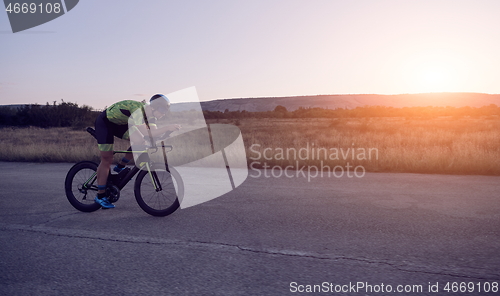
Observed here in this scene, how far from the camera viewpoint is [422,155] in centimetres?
1121

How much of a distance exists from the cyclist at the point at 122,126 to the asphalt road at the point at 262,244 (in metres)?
0.58

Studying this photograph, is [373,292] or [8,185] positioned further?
[8,185]

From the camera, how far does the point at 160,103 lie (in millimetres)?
5305

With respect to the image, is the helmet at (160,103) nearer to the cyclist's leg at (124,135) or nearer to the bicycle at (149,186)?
the bicycle at (149,186)

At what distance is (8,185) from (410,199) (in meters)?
8.17

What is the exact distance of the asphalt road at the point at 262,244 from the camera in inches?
131

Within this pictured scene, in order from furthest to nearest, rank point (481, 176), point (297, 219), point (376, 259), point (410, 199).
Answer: point (481, 176), point (410, 199), point (297, 219), point (376, 259)

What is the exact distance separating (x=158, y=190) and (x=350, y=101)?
13490 centimetres

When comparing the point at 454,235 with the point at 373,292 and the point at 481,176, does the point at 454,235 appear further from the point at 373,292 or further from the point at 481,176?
the point at 481,176

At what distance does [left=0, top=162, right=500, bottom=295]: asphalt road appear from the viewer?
3326mm

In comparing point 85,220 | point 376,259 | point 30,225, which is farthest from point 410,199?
point 30,225

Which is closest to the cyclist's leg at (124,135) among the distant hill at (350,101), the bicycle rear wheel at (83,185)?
the bicycle rear wheel at (83,185)

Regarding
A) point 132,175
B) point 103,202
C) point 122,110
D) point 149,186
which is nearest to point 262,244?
point 149,186

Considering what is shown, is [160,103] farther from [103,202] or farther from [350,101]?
[350,101]
